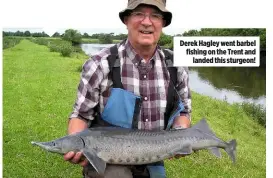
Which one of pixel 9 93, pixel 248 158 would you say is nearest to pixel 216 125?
pixel 248 158

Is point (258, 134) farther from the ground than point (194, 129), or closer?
closer

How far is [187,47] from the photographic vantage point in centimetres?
563

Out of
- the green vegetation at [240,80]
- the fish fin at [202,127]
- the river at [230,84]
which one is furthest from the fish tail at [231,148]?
the green vegetation at [240,80]

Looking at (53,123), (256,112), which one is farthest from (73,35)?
(53,123)

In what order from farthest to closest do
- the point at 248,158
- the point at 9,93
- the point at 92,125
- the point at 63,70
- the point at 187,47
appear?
the point at 63,70, the point at 9,93, the point at 248,158, the point at 187,47, the point at 92,125

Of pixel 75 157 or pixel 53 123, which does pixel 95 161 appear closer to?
pixel 75 157

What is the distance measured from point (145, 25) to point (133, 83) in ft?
1.68

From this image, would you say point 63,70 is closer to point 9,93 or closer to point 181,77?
point 9,93

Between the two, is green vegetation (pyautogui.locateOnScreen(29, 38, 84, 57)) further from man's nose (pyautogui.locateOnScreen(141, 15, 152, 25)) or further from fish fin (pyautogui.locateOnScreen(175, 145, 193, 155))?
fish fin (pyautogui.locateOnScreen(175, 145, 193, 155))

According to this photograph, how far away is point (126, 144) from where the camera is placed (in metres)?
3.19

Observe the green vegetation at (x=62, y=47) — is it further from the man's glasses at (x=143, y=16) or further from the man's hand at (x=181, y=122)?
the man's glasses at (x=143, y=16)

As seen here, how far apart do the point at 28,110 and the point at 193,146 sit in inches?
→ 211

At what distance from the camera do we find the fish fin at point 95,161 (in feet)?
10.0

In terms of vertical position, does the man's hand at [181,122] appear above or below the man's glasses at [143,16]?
below
